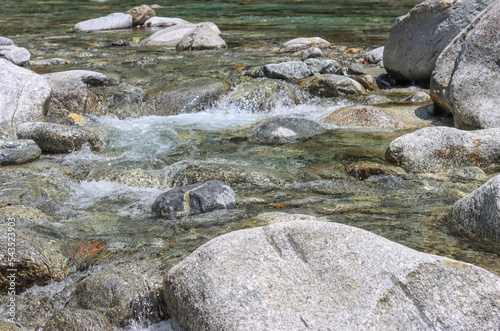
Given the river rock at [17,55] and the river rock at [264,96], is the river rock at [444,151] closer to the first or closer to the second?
the river rock at [264,96]

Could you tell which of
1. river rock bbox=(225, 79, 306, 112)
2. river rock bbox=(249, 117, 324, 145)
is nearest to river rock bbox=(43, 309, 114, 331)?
river rock bbox=(249, 117, 324, 145)

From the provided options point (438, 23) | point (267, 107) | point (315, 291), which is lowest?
point (267, 107)

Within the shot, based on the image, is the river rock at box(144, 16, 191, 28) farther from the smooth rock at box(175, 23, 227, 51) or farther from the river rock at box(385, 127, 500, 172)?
the river rock at box(385, 127, 500, 172)

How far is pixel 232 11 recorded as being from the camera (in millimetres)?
21891

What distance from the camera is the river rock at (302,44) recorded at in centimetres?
1327

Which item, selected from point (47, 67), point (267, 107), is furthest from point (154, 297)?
point (47, 67)

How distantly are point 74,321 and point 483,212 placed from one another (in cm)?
316

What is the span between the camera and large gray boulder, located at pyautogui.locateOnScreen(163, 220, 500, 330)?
2682 millimetres

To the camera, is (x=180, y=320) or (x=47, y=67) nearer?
(x=180, y=320)

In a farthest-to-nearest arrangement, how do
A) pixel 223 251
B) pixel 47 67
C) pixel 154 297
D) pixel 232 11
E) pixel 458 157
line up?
pixel 232 11, pixel 47 67, pixel 458 157, pixel 154 297, pixel 223 251

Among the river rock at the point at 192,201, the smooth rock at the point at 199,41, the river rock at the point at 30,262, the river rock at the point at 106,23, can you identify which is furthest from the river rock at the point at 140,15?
the river rock at the point at 30,262

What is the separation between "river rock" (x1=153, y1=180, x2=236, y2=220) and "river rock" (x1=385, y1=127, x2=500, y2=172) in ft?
7.42

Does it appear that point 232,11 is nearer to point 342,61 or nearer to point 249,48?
point 249,48

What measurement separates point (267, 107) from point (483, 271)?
22.5ft
